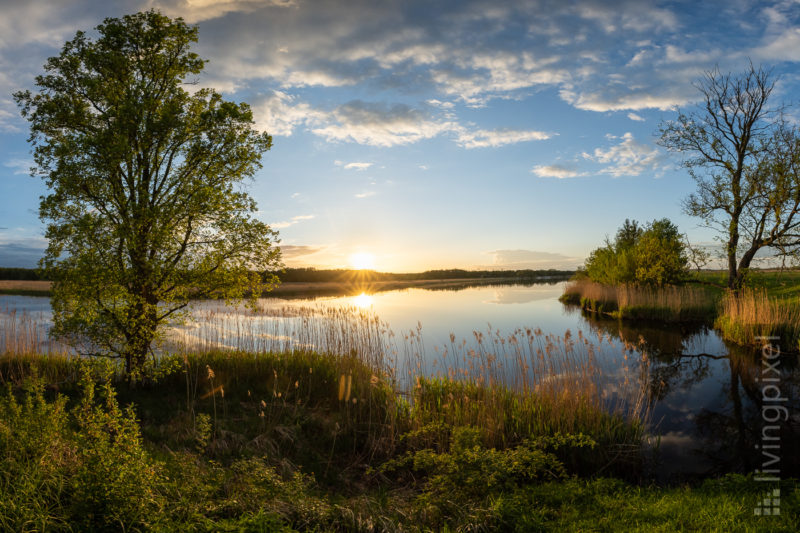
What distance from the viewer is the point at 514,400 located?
895cm

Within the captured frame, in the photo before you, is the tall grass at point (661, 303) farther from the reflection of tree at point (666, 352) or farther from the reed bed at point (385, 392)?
the reed bed at point (385, 392)

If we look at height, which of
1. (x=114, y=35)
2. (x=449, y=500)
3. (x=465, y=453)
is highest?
(x=114, y=35)

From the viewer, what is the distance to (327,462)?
8031mm

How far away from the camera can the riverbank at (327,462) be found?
4168mm

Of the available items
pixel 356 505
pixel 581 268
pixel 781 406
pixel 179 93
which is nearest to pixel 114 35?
pixel 179 93

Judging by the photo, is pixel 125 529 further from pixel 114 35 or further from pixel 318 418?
pixel 114 35

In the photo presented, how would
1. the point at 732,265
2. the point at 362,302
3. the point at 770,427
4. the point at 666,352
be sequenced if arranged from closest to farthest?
1. the point at 770,427
2. the point at 666,352
3. the point at 732,265
4. the point at 362,302

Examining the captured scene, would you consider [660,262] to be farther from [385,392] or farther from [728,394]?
[385,392]

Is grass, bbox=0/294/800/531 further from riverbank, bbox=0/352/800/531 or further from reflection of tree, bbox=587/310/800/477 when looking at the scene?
reflection of tree, bbox=587/310/800/477

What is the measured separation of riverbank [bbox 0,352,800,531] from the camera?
164 inches

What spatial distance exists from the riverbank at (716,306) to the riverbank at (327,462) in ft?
43.4

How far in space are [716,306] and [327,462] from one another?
2498cm

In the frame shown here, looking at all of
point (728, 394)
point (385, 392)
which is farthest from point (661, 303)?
point (385, 392)

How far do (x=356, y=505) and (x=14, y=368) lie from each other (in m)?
11.3
